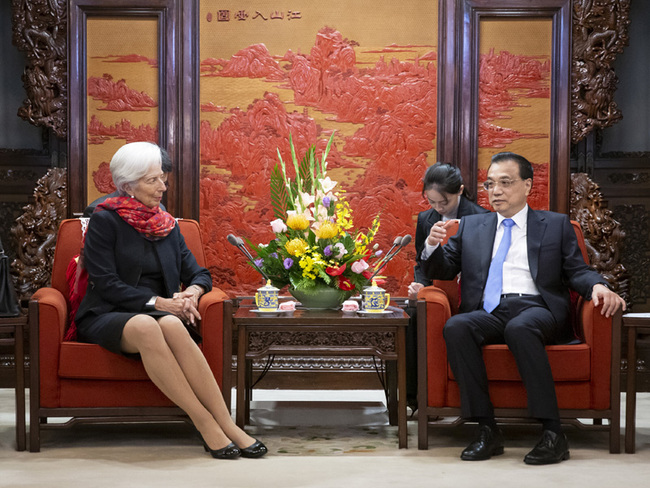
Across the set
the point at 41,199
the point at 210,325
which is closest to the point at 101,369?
the point at 210,325

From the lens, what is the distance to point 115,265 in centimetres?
312

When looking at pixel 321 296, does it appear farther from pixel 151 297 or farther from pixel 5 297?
pixel 5 297

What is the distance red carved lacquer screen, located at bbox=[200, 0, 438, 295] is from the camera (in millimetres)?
4648

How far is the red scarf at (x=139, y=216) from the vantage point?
3135 mm

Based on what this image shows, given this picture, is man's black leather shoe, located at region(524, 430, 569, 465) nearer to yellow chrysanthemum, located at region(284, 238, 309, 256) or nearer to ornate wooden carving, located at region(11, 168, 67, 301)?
yellow chrysanthemum, located at region(284, 238, 309, 256)

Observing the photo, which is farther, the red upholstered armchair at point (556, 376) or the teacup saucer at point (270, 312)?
the teacup saucer at point (270, 312)

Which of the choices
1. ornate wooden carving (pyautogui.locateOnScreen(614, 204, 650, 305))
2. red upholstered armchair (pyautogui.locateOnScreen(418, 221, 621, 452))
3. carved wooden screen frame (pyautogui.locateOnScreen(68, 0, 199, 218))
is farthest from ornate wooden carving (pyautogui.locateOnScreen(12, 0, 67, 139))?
ornate wooden carving (pyautogui.locateOnScreen(614, 204, 650, 305))

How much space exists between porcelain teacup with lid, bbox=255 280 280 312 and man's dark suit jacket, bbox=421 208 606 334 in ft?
2.06

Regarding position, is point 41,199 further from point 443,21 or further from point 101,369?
point 443,21

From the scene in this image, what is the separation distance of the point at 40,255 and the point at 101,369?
179 cm

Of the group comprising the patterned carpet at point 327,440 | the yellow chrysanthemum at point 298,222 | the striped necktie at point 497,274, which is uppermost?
the yellow chrysanthemum at point 298,222

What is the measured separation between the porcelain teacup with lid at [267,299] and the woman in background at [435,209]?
0.63 m

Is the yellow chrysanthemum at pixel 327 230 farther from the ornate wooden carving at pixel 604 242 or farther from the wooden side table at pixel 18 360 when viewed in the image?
the ornate wooden carving at pixel 604 242

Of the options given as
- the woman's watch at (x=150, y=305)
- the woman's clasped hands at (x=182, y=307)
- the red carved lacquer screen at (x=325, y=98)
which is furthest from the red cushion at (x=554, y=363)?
the red carved lacquer screen at (x=325, y=98)
